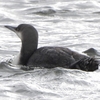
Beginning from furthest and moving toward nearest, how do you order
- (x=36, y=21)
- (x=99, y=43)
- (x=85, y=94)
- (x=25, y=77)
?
(x=36, y=21) < (x=99, y=43) < (x=25, y=77) < (x=85, y=94)

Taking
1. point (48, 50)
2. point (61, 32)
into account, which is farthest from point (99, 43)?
point (48, 50)

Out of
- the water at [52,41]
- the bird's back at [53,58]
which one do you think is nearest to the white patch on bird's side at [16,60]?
the water at [52,41]

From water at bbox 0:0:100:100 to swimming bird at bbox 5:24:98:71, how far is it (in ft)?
0.54

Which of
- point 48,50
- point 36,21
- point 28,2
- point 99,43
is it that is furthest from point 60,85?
point 28,2

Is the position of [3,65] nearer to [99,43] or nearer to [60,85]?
[60,85]

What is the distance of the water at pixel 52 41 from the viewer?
1075 centimetres

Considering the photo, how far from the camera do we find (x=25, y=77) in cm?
1171

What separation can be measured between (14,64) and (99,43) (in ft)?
8.64

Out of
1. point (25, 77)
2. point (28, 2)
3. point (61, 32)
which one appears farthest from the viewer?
point (28, 2)

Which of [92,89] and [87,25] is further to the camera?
[87,25]

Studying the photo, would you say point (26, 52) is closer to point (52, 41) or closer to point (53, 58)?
point (53, 58)

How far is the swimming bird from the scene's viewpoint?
11969 millimetres

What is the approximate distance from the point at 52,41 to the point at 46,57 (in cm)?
284

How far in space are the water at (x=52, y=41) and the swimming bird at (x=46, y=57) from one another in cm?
17
